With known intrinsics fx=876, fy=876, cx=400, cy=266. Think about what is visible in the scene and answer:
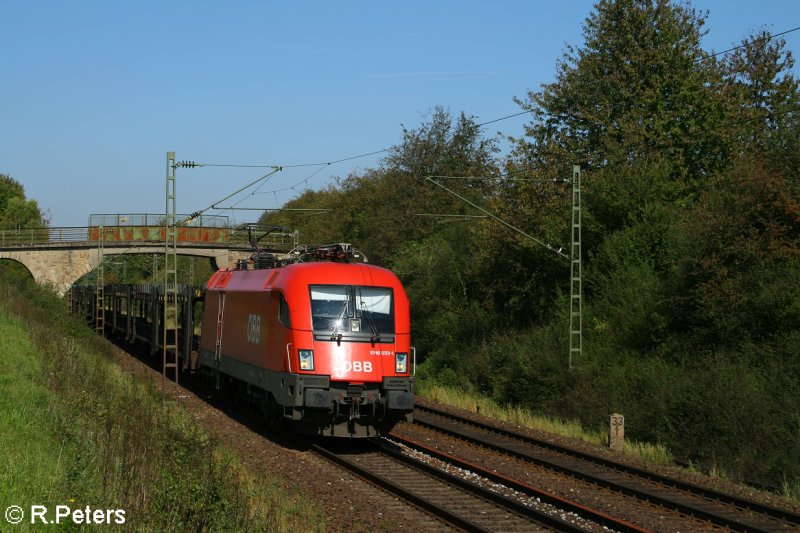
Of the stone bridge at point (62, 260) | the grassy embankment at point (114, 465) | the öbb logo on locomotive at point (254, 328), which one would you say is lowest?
the grassy embankment at point (114, 465)

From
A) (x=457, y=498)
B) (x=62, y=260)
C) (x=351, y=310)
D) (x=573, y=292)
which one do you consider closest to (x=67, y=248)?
(x=62, y=260)

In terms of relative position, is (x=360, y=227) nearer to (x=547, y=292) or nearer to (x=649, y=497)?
(x=547, y=292)

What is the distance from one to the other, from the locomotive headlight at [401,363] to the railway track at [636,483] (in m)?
2.52

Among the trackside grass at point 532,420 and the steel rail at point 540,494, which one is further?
the trackside grass at point 532,420

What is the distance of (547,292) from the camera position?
3067cm

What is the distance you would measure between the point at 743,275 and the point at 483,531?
14.0m

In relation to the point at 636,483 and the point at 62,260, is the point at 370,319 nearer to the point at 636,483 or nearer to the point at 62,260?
the point at 636,483

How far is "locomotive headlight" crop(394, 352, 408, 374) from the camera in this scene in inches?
631

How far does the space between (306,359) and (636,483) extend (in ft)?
19.4

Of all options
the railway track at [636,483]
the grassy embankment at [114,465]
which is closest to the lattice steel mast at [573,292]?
the railway track at [636,483]

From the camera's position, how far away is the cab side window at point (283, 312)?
1594 cm

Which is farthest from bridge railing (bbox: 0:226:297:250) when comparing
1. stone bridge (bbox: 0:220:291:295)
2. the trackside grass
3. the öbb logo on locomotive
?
the öbb logo on locomotive

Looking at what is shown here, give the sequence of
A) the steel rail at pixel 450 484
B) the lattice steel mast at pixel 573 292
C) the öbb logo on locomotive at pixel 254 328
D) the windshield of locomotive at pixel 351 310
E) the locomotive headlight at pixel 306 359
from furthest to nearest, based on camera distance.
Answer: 1. the lattice steel mast at pixel 573 292
2. the öbb logo on locomotive at pixel 254 328
3. the windshield of locomotive at pixel 351 310
4. the locomotive headlight at pixel 306 359
5. the steel rail at pixel 450 484

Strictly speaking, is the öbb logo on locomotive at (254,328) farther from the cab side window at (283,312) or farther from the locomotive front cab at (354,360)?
the locomotive front cab at (354,360)
